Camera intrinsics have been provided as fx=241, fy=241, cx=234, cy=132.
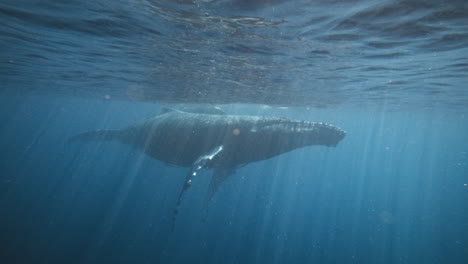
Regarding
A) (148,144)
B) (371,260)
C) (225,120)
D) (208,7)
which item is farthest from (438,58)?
(371,260)

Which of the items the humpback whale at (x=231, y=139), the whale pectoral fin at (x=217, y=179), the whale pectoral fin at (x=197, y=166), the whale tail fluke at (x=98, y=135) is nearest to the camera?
the whale pectoral fin at (x=197, y=166)

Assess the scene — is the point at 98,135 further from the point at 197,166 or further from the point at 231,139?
the point at 197,166

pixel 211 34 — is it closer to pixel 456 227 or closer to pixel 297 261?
pixel 297 261

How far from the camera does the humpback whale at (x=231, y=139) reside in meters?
8.14

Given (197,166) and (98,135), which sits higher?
(98,135)

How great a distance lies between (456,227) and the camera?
4675 cm

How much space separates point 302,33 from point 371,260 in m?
27.2

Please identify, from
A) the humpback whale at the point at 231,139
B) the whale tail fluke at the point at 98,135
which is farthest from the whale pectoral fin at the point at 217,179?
the whale tail fluke at the point at 98,135

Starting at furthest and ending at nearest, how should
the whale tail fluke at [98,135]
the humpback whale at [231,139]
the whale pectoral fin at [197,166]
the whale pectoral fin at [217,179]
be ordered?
the whale tail fluke at [98,135] < the whale pectoral fin at [217,179] < the humpback whale at [231,139] < the whale pectoral fin at [197,166]

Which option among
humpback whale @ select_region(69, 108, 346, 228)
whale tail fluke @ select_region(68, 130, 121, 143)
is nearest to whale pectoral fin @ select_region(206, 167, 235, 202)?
humpback whale @ select_region(69, 108, 346, 228)

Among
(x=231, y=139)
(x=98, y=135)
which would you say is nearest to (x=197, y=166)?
(x=231, y=139)

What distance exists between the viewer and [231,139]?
878 cm

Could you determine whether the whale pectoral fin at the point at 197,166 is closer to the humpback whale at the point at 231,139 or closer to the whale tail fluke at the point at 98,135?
the humpback whale at the point at 231,139

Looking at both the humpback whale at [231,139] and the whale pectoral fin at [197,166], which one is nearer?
the whale pectoral fin at [197,166]
